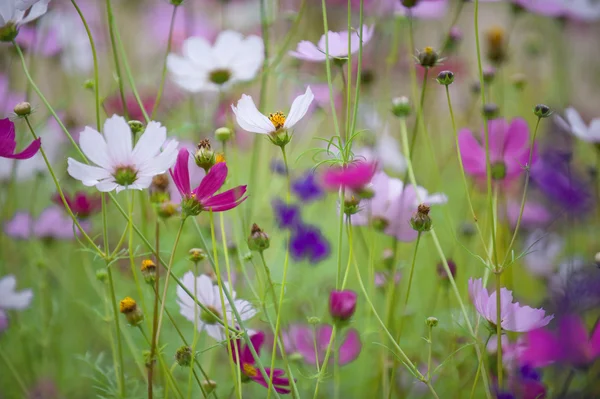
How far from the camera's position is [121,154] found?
0.52 meters

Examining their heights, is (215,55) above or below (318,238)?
above

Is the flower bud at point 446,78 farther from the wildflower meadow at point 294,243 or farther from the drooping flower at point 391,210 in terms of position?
the drooping flower at point 391,210

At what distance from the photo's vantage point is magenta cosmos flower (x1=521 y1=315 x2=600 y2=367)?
48cm

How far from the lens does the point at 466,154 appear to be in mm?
775

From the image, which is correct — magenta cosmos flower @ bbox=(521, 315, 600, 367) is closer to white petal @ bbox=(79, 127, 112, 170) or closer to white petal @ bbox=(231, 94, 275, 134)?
white petal @ bbox=(231, 94, 275, 134)

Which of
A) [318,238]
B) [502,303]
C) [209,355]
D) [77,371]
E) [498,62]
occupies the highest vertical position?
[498,62]

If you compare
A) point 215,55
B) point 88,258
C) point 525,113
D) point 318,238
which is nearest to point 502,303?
point 318,238

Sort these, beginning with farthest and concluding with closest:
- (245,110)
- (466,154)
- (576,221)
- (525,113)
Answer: (525,113) → (576,221) → (466,154) → (245,110)

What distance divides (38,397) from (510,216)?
0.86 metres

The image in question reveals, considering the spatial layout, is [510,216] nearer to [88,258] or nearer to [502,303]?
[502,303]

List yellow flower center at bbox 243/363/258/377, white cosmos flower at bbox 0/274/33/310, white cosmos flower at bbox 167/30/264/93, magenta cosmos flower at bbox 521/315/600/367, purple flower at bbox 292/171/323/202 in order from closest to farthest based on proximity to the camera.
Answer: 1. magenta cosmos flower at bbox 521/315/600/367
2. yellow flower center at bbox 243/363/258/377
3. white cosmos flower at bbox 0/274/33/310
4. white cosmos flower at bbox 167/30/264/93
5. purple flower at bbox 292/171/323/202

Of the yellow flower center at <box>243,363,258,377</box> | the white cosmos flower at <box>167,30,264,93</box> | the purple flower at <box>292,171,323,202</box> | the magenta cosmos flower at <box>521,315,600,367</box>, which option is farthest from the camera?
the purple flower at <box>292,171,323,202</box>

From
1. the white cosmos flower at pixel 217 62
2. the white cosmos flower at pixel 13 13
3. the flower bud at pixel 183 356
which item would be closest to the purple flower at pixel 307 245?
Result: the white cosmos flower at pixel 217 62

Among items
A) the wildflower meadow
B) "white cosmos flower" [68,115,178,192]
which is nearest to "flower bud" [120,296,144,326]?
the wildflower meadow
